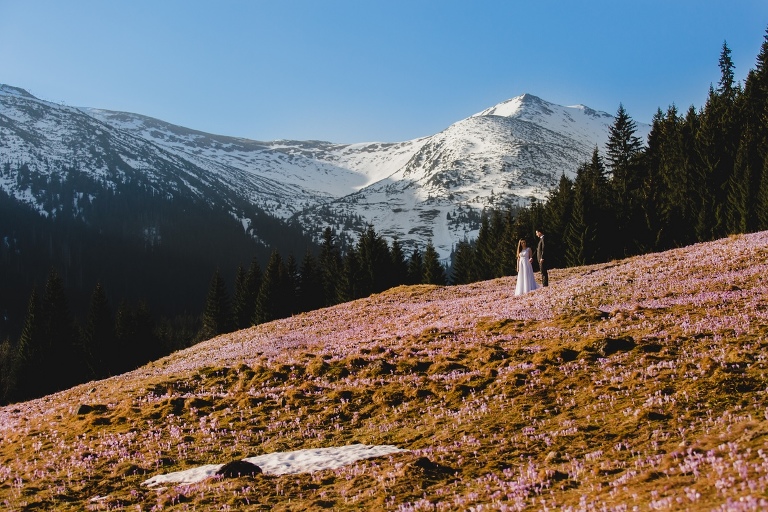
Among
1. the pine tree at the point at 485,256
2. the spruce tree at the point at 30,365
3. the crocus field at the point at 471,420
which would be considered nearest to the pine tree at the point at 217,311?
the spruce tree at the point at 30,365

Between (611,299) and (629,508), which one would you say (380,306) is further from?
(629,508)

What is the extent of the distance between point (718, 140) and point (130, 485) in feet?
338

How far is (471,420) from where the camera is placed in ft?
38.2

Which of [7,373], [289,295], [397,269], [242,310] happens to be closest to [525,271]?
[397,269]

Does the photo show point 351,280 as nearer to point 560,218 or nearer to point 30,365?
point 560,218

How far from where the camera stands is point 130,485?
34.0 feet

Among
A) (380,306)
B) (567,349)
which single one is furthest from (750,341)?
(380,306)

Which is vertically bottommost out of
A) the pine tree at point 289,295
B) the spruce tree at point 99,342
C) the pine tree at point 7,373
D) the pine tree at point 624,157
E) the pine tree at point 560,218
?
the pine tree at point 7,373

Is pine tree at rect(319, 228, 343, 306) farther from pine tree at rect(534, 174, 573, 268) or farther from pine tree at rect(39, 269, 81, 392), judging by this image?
pine tree at rect(39, 269, 81, 392)

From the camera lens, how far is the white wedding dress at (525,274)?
97.1 ft

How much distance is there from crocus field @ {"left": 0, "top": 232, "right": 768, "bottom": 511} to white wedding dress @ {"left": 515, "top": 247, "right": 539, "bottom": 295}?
6.65m

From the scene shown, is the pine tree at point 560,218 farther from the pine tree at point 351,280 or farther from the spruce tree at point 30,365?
the spruce tree at point 30,365

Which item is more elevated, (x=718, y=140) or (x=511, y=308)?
(x=718, y=140)

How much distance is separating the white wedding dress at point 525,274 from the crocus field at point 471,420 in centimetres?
665
